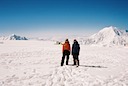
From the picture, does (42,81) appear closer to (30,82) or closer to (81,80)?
(30,82)

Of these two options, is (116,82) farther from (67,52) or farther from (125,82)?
(67,52)

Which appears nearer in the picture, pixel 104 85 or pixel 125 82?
pixel 104 85

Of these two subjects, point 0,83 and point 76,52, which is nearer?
point 0,83

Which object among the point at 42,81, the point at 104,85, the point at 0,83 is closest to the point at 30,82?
the point at 42,81

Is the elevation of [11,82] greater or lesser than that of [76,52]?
lesser

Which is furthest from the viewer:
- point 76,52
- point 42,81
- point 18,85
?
point 76,52

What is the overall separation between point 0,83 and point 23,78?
1.62 metres

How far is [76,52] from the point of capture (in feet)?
54.2

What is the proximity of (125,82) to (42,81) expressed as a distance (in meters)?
4.71

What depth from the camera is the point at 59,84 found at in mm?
9461

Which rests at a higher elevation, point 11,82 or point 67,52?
point 67,52

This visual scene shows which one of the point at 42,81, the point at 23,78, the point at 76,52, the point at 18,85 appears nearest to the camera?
the point at 18,85

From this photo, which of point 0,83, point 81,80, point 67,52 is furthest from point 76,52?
point 0,83

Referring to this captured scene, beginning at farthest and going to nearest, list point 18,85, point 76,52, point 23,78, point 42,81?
1. point 76,52
2. point 23,78
3. point 42,81
4. point 18,85
